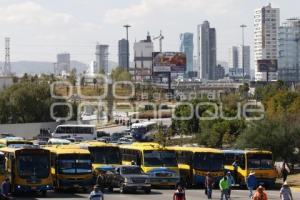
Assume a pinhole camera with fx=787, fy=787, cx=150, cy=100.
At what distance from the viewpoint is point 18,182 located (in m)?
37.1

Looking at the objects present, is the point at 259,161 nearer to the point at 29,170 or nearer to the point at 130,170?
the point at 130,170

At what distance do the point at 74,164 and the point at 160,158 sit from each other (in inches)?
230

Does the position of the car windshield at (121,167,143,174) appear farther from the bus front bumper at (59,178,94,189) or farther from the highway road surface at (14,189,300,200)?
the bus front bumper at (59,178,94,189)

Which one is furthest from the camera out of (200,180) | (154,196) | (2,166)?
(200,180)

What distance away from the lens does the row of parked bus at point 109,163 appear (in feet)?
123

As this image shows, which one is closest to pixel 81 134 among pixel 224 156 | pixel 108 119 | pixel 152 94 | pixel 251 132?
pixel 251 132

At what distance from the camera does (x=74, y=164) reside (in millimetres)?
38812

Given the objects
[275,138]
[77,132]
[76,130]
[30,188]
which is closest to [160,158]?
[30,188]

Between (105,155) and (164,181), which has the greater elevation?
(105,155)

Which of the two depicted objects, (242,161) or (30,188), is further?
(242,161)

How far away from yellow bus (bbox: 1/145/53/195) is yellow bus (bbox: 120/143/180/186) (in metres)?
6.54

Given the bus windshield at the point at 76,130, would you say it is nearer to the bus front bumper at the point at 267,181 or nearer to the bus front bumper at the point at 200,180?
the bus front bumper at the point at 200,180

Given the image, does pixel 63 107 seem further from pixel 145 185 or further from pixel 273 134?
pixel 145 185

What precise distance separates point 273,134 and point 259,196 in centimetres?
3017
